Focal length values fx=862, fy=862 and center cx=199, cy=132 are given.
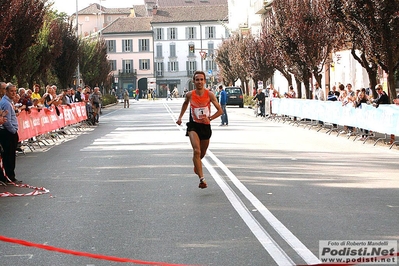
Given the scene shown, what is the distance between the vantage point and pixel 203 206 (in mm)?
11305

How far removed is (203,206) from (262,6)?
208 ft

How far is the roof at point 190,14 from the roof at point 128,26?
1.95 meters

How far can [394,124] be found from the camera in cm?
2177

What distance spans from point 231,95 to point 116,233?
57408 mm

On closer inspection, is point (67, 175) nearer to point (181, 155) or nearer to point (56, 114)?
point (181, 155)

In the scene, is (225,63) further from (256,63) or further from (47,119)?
(47,119)

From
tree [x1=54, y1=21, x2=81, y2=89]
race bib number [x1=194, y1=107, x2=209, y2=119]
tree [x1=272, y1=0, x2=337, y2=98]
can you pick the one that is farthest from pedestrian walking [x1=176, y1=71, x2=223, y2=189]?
tree [x1=54, y1=21, x2=81, y2=89]

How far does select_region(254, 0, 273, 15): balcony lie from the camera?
232 ft

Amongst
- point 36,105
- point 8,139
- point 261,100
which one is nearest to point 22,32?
point 36,105

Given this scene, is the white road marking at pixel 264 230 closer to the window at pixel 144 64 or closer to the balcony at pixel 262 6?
the balcony at pixel 262 6

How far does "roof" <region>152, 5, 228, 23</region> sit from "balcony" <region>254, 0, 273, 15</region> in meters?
63.7

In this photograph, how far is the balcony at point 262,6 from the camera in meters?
70.7

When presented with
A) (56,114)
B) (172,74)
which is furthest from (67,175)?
(172,74)

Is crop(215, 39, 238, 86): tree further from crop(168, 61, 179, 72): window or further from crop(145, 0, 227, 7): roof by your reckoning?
crop(145, 0, 227, 7): roof
